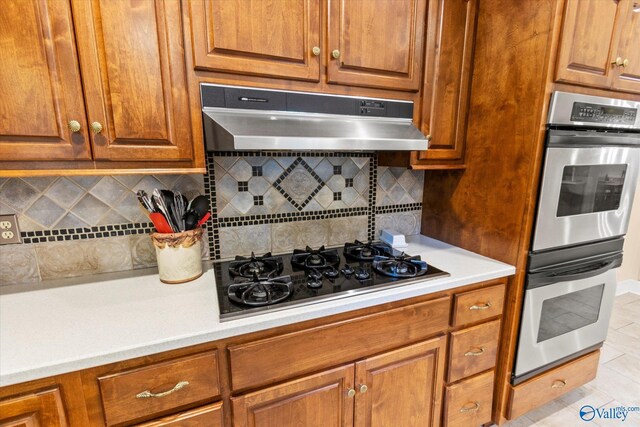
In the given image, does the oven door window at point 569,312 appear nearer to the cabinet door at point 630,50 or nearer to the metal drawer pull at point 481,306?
the metal drawer pull at point 481,306

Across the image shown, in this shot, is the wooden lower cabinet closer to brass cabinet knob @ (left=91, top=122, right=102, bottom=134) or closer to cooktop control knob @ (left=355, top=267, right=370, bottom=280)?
cooktop control knob @ (left=355, top=267, right=370, bottom=280)

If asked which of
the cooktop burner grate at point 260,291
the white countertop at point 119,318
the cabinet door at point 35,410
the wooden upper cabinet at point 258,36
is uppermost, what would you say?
the wooden upper cabinet at point 258,36

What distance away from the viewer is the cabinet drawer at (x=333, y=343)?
979 mm

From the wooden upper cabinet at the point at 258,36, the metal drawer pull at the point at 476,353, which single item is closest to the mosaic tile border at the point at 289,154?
the wooden upper cabinet at the point at 258,36

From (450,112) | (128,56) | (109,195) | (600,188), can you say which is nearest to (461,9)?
(450,112)

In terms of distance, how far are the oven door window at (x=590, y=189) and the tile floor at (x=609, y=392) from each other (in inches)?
45.6

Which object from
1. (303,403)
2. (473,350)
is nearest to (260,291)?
(303,403)

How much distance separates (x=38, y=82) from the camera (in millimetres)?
879

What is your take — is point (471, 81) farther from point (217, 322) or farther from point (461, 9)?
point (217, 322)

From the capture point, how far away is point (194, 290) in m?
1.16

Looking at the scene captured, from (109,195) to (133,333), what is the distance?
2.17ft

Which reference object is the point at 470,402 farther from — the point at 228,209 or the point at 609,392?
the point at 228,209

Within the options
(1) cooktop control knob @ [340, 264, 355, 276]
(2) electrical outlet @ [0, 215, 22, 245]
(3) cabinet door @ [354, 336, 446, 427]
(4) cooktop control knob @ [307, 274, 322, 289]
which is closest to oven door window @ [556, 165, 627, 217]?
(3) cabinet door @ [354, 336, 446, 427]

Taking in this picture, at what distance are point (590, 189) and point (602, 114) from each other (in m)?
0.33
